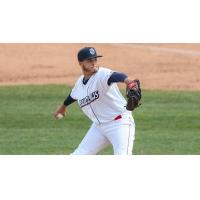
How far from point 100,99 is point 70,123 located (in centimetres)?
544

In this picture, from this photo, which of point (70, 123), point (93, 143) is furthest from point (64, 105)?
point (70, 123)

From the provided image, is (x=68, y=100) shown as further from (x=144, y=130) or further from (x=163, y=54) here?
(x=163, y=54)

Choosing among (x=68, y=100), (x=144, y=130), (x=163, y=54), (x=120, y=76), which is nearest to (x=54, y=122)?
(x=144, y=130)

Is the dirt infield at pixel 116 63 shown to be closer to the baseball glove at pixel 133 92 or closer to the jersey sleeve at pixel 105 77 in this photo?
the jersey sleeve at pixel 105 77

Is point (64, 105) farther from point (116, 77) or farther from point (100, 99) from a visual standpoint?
point (116, 77)

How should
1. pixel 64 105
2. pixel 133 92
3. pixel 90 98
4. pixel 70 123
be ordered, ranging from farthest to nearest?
pixel 70 123, pixel 64 105, pixel 90 98, pixel 133 92

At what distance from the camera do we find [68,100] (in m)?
10.7

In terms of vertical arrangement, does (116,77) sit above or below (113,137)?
above

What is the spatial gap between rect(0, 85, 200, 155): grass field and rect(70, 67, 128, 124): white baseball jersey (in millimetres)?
2714

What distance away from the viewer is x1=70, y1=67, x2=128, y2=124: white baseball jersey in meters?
10.1

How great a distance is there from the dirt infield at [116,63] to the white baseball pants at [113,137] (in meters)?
9.30

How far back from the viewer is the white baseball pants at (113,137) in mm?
10027

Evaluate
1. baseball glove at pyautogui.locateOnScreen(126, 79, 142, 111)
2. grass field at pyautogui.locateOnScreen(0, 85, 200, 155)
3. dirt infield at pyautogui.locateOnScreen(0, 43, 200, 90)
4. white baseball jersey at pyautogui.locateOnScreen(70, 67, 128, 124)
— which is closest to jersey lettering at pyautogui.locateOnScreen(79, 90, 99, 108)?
white baseball jersey at pyautogui.locateOnScreen(70, 67, 128, 124)

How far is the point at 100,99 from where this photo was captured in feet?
33.6
